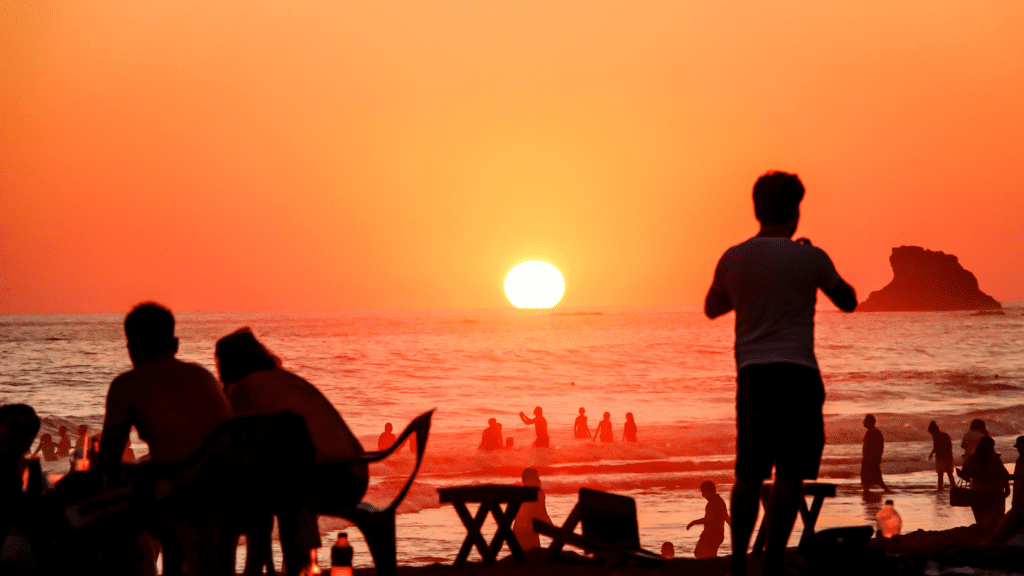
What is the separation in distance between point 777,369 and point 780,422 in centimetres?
19

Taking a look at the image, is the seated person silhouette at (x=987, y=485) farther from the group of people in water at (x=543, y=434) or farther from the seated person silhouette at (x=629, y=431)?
the seated person silhouette at (x=629, y=431)

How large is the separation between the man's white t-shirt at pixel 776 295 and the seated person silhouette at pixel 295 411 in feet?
5.07

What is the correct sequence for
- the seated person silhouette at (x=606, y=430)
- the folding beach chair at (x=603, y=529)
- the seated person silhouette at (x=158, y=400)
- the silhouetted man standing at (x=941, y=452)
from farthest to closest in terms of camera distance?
the seated person silhouette at (x=606, y=430) < the silhouetted man standing at (x=941, y=452) < the folding beach chair at (x=603, y=529) < the seated person silhouette at (x=158, y=400)

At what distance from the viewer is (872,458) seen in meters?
16.7

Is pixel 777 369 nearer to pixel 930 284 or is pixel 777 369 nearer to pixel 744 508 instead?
pixel 744 508

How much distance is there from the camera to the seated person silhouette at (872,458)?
54.6 feet

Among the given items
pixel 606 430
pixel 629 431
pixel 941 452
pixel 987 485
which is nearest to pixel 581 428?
pixel 606 430

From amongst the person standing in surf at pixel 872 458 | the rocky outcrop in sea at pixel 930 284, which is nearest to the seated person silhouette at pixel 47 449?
the person standing in surf at pixel 872 458

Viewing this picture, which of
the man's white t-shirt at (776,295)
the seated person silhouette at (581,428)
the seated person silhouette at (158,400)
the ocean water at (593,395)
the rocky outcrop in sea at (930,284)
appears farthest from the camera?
the rocky outcrop in sea at (930,284)

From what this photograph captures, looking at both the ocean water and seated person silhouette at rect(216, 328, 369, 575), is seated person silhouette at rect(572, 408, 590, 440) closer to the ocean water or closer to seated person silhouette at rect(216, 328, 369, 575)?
the ocean water

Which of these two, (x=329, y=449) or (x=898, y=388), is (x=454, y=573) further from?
(x=898, y=388)

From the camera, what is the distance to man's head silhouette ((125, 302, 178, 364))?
348 centimetres

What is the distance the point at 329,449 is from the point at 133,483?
0.76 metres

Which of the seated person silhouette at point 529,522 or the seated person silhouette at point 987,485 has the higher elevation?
the seated person silhouette at point 987,485
